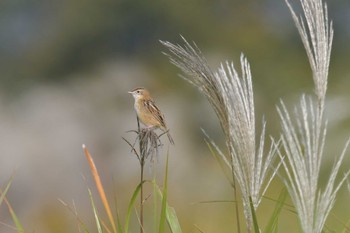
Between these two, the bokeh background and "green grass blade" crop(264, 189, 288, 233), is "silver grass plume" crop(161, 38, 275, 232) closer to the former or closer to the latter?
"green grass blade" crop(264, 189, 288, 233)

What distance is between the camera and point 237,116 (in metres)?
1.73

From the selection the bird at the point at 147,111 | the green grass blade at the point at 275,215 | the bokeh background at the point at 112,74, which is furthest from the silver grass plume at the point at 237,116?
the bokeh background at the point at 112,74

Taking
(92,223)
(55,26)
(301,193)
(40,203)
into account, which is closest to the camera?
(301,193)

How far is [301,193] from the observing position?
62.7 inches

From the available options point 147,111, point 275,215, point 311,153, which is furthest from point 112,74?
point 311,153

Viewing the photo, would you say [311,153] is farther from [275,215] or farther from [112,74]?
[112,74]

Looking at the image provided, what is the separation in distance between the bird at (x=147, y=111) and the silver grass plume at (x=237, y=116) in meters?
0.97

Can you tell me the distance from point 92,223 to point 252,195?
30.3 feet

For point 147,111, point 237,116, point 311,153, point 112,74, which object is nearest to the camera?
point 311,153

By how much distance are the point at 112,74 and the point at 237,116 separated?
13968mm

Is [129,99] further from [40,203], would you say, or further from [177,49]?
[177,49]

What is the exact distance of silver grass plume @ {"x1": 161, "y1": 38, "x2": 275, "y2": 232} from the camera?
5.60 ft

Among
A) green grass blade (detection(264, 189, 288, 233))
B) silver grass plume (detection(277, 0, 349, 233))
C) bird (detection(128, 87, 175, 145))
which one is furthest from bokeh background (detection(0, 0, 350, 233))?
silver grass plume (detection(277, 0, 349, 233))

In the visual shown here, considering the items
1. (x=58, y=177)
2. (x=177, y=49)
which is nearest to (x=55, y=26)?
(x=58, y=177)
